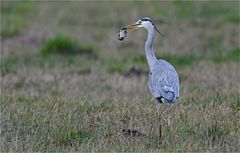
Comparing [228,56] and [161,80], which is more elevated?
[161,80]

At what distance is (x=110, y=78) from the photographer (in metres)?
12.9

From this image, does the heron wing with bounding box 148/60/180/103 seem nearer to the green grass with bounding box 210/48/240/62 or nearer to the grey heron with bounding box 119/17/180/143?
the grey heron with bounding box 119/17/180/143

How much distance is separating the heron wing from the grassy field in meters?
0.47

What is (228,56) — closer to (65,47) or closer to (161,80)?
(65,47)

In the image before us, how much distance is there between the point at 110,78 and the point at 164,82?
5714 millimetres

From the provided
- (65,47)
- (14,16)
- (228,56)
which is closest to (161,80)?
(228,56)

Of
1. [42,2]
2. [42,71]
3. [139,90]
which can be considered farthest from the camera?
[42,2]

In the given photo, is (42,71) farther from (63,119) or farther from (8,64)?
(63,119)

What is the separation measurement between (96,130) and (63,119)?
47 cm

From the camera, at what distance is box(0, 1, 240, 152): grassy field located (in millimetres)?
7262

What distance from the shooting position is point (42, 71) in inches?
534

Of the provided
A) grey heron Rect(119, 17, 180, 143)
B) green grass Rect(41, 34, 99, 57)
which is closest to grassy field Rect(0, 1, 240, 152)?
green grass Rect(41, 34, 99, 57)

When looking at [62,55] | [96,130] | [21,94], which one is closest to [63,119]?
[96,130]

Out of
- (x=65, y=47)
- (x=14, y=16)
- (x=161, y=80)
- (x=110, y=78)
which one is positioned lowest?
(x=110, y=78)
